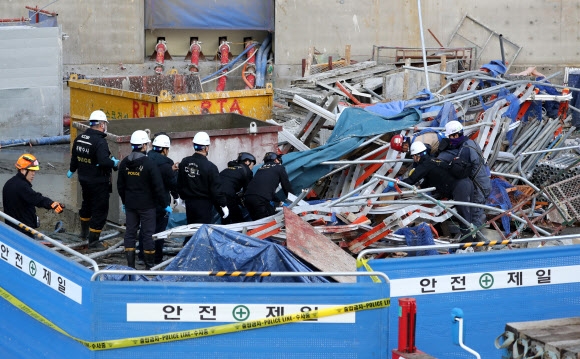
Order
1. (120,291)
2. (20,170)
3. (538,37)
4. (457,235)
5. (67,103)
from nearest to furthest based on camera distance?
(120,291) < (20,170) < (457,235) < (67,103) < (538,37)

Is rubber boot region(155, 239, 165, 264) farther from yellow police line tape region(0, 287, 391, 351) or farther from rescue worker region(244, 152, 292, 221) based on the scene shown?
yellow police line tape region(0, 287, 391, 351)

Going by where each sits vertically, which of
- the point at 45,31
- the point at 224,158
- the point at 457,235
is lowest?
the point at 457,235

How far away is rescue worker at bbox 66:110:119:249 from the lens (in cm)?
1204

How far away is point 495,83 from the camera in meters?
16.9

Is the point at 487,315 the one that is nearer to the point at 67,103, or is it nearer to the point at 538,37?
the point at 67,103

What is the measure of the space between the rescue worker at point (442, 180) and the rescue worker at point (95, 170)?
12.8ft

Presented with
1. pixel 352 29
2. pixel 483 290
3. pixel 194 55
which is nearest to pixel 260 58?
pixel 194 55

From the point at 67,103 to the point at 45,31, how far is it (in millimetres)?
3169

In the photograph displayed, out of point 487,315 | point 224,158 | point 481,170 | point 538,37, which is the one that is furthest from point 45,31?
point 487,315

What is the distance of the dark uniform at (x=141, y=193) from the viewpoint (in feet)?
36.6

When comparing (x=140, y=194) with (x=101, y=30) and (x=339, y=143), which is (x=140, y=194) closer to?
(x=339, y=143)

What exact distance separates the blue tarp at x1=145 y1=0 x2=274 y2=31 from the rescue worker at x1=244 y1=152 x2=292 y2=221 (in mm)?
12400

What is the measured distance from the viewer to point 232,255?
31.1 ft

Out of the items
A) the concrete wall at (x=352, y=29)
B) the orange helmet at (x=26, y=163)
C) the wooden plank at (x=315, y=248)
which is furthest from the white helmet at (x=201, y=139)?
the concrete wall at (x=352, y=29)
